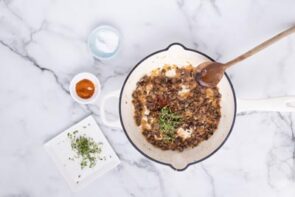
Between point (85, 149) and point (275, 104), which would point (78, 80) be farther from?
point (275, 104)

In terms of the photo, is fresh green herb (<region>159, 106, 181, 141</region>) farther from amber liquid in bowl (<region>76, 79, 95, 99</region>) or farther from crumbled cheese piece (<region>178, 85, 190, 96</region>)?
amber liquid in bowl (<region>76, 79, 95, 99</region>)

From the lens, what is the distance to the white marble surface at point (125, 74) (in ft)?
4.57

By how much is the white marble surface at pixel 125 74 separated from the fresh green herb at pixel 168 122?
101mm

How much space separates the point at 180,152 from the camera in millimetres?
1379

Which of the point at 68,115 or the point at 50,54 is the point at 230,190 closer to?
the point at 68,115

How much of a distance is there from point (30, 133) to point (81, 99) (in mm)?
173

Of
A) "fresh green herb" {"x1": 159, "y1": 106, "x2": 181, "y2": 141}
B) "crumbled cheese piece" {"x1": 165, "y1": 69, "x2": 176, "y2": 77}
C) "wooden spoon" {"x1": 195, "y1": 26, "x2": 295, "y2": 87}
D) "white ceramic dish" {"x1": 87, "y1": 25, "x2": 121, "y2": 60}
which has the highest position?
"white ceramic dish" {"x1": 87, "y1": 25, "x2": 121, "y2": 60}

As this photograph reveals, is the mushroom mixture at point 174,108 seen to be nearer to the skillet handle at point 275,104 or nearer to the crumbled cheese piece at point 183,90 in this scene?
the crumbled cheese piece at point 183,90

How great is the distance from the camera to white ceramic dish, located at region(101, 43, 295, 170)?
1.30 m

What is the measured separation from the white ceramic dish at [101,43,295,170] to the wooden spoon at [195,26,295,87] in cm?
4

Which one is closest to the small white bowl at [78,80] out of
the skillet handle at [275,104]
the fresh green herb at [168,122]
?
the fresh green herb at [168,122]

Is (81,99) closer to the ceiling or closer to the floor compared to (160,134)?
closer to the ceiling

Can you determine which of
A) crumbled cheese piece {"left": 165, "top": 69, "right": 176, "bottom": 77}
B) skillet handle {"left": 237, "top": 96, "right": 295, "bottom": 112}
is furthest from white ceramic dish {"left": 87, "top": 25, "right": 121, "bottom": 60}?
skillet handle {"left": 237, "top": 96, "right": 295, "bottom": 112}

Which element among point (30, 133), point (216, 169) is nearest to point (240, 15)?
point (216, 169)
